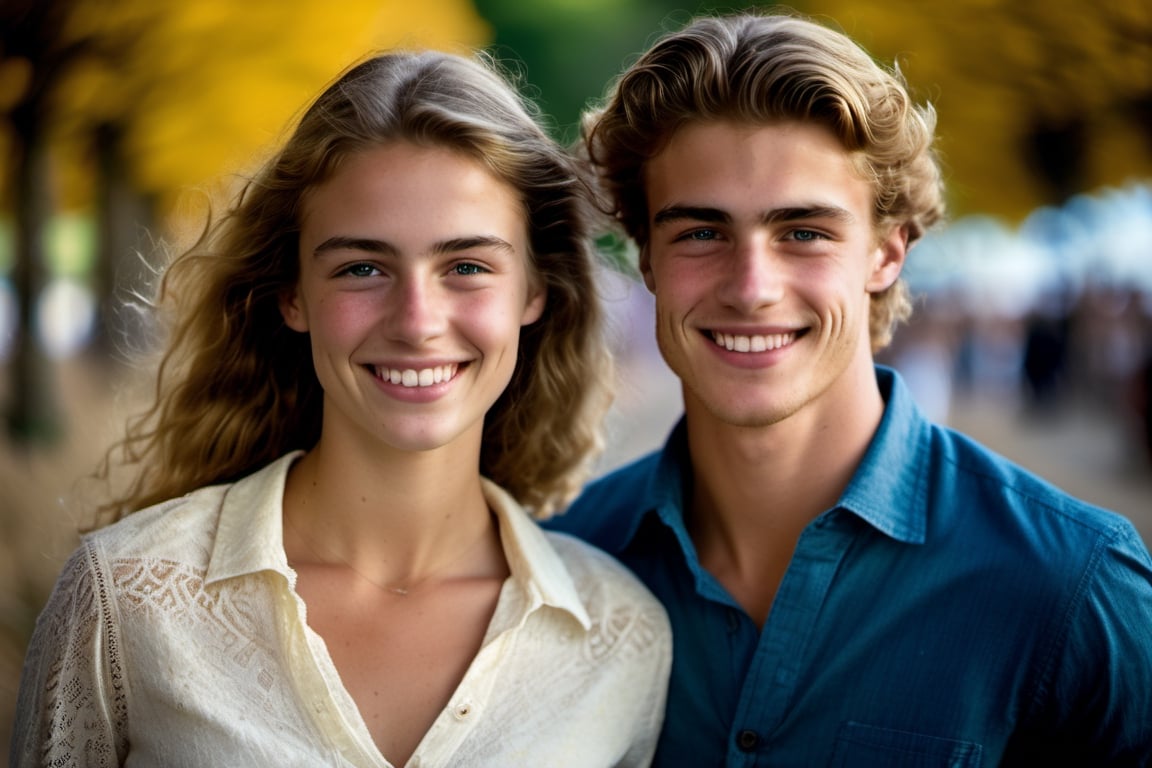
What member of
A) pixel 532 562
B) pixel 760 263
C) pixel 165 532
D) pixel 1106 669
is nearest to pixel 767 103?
pixel 760 263

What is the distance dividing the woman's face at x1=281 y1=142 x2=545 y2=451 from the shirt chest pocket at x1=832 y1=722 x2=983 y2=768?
1071mm

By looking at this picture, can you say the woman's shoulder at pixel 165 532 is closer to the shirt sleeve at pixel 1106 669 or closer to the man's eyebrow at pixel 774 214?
the man's eyebrow at pixel 774 214

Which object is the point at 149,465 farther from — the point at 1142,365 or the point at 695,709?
the point at 1142,365

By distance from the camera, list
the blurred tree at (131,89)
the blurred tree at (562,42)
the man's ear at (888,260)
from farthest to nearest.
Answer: the blurred tree at (562,42) → the blurred tree at (131,89) → the man's ear at (888,260)

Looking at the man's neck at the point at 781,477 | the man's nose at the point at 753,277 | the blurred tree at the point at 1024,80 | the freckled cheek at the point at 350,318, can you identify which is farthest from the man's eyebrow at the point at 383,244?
the blurred tree at the point at 1024,80

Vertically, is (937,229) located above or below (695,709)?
above

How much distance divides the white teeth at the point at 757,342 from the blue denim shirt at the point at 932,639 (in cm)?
36

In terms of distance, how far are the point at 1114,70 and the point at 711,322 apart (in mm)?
4448

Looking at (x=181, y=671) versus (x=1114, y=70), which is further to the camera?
(x=1114, y=70)

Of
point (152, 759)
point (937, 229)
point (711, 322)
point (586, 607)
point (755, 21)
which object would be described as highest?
point (755, 21)

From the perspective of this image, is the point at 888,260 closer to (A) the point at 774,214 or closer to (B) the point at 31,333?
(A) the point at 774,214

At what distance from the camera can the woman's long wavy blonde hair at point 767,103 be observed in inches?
110

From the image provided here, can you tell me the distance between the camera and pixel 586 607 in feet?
9.30

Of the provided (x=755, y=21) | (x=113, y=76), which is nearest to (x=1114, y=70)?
(x=755, y=21)
